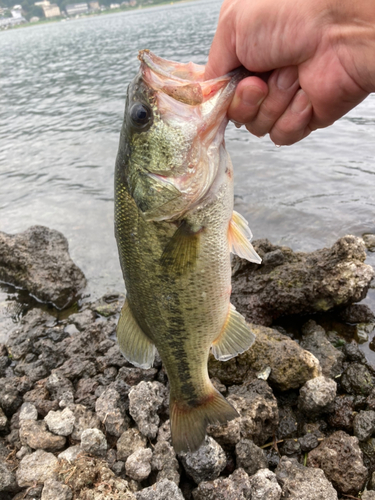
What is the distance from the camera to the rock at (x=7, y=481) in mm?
3342

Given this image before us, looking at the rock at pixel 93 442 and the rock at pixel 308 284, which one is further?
the rock at pixel 308 284

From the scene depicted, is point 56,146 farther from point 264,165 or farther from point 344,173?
point 344,173

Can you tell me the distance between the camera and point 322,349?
15.2 feet

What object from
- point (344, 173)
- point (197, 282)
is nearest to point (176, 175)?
point (197, 282)

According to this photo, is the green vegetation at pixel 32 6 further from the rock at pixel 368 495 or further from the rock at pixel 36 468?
the rock at pixel 368 495

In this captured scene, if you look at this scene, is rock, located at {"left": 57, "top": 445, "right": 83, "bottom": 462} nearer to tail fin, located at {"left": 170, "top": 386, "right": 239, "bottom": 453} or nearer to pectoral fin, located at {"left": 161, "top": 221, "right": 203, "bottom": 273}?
tail fin, located at {"left": 170, "top": 386, "right": 239, "bottom": 453}

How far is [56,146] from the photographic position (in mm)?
15148

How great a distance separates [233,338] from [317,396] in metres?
1.43

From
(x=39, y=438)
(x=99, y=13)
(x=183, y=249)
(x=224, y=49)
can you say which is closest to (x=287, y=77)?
(x=224, y=49)

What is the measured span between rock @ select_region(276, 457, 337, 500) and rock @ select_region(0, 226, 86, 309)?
4.88 meters

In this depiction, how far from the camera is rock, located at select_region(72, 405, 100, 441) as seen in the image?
3.86 m

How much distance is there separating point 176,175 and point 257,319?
3260mm

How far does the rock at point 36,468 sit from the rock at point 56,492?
0.23 m

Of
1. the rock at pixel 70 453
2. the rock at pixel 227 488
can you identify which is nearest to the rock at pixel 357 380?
the rock at pixel 227 488
